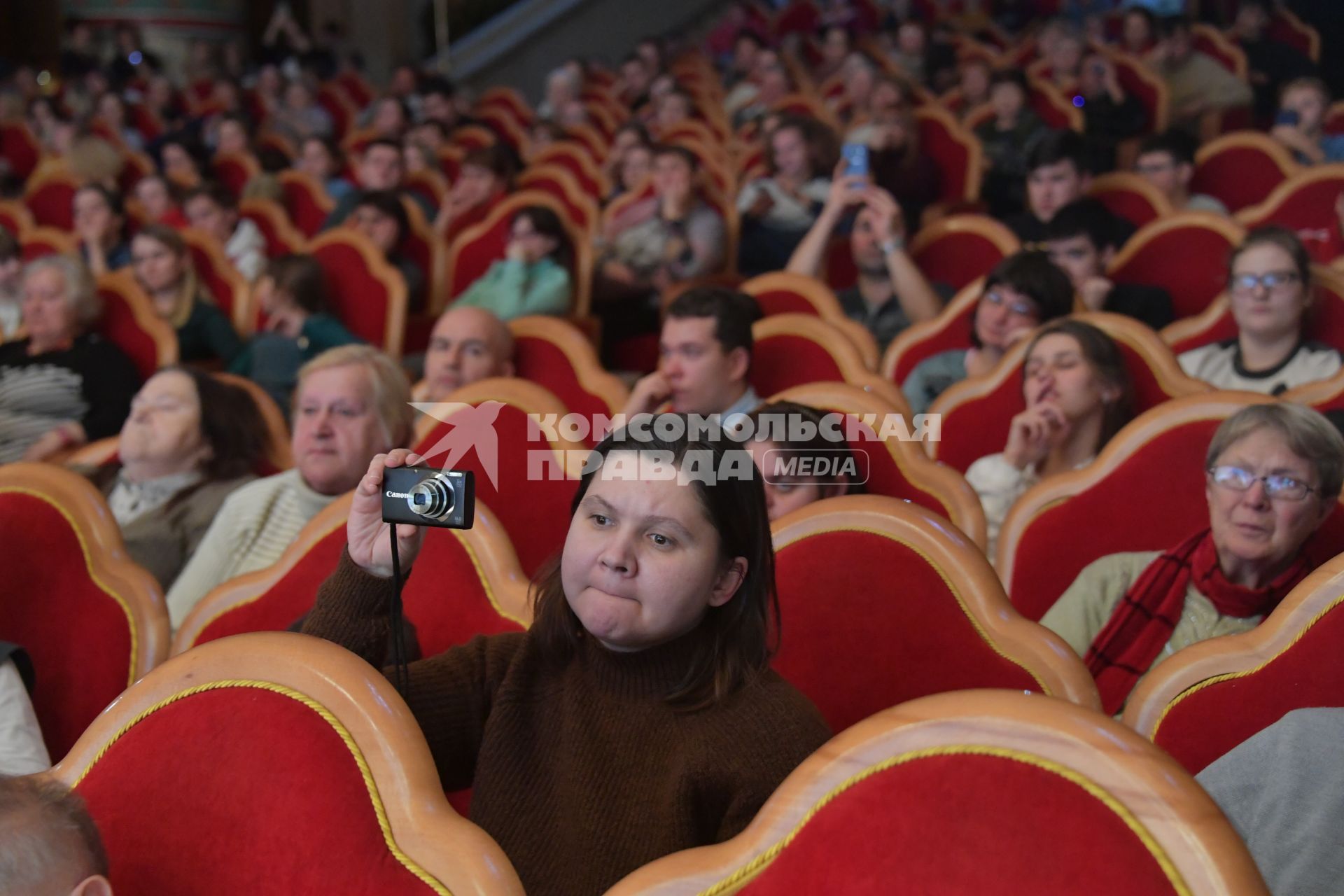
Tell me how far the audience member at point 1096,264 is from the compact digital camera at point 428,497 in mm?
2154

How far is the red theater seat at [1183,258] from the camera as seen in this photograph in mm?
2965

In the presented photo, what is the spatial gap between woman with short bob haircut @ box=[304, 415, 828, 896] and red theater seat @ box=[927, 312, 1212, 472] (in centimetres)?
123

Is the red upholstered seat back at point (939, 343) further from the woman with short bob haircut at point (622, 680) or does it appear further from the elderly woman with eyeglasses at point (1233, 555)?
the woman with short bob haircut at point (622, 680)

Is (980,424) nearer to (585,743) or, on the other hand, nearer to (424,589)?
(424,589)

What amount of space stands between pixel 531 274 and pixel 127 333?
1003 mm

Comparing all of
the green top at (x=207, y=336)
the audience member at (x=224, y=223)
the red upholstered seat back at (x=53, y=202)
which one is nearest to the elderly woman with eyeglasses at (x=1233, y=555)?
the green top at (x=207, y=336)

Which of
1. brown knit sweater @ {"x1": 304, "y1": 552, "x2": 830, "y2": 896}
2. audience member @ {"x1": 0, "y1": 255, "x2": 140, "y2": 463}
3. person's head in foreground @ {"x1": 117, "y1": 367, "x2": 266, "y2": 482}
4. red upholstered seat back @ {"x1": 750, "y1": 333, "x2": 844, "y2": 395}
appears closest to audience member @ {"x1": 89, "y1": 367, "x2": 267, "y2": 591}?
person's head in foreground @ {"x1": 117, "y1": 367, "x2": 266, "y2": 482}

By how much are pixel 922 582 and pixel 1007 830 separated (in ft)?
1.93

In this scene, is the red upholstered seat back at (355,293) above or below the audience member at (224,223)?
below

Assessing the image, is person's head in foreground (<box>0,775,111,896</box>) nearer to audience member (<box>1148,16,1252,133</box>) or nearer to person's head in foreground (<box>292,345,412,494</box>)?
person's head in foreground (<box>292,345,412,494</box>)

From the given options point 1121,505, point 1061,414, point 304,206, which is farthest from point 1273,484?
point 304,206

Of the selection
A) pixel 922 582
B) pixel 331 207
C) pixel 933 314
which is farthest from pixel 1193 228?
pixel 331 207

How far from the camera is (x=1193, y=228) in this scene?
9.84 ft

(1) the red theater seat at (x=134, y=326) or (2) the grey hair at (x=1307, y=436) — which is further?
(1) the red theater seat at (x=134, y=326)
